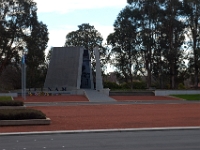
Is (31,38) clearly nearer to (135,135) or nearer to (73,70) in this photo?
(73,70)

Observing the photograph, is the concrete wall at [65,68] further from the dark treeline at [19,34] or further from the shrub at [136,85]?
the shrub at [136,85]

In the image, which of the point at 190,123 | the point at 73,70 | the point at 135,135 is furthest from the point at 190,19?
the point at 135,135

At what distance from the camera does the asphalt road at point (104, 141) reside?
1128 cm

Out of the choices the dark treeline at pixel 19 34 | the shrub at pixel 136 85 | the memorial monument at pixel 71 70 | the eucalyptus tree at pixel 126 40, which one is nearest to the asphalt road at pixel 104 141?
the memorial monument at pixel 71 70

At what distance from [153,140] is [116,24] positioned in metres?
49.2

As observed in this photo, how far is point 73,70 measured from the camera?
4972cm

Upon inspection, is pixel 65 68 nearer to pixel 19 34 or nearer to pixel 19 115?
pixel 19 34

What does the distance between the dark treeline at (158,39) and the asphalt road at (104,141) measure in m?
43.9

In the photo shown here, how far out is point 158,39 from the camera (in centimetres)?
6016

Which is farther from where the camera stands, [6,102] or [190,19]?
[190,19]

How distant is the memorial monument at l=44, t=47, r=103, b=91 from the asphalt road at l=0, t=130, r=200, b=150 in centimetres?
3384

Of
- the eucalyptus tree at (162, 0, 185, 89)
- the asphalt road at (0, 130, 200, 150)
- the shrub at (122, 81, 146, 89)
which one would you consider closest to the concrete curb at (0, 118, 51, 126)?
the asphalt road at (0, 130, 200, 150)

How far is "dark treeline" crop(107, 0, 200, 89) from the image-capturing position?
5744cm

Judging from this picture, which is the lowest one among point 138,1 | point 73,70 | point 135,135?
point 135,135
